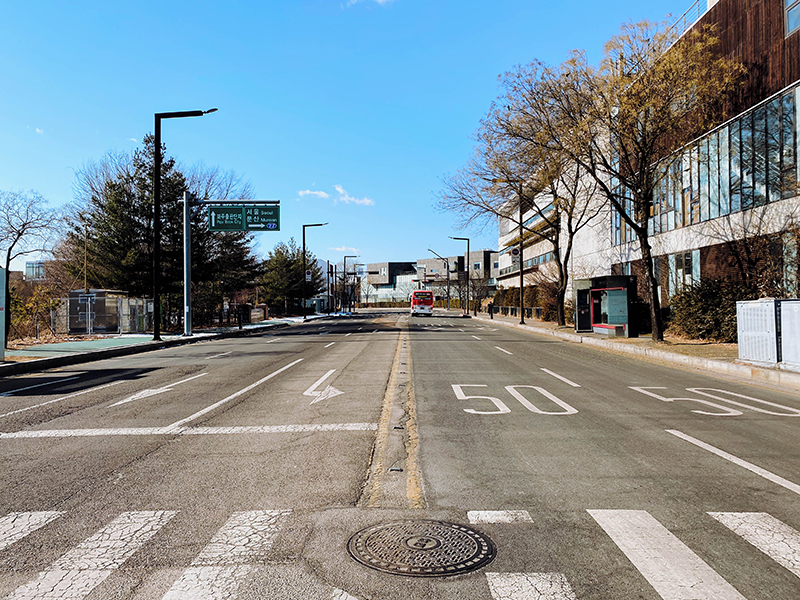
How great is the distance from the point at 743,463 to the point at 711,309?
1748 centimetres

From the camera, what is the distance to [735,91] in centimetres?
2352

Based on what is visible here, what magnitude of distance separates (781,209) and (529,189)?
16.5m

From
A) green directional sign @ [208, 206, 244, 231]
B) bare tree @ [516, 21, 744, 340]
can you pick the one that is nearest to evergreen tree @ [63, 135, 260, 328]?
green directional sign @ [208, 206, 244, 231]

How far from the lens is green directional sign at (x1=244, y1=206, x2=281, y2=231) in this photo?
31359mm

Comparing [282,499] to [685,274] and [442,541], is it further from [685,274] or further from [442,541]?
[685,274]

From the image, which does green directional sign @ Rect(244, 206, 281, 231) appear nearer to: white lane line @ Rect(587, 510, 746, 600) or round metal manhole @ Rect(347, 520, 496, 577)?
round metal manhole @ Rect(347, 520, 496, 577)

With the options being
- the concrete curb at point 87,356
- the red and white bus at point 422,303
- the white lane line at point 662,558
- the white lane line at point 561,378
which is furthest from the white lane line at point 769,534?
the red and white bus at point 422,303

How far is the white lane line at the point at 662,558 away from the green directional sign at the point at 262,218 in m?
28.9

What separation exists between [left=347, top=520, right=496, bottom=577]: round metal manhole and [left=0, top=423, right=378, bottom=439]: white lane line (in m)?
3.44

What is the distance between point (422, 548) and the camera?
12.3ft

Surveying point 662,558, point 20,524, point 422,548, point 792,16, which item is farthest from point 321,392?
point 792,16

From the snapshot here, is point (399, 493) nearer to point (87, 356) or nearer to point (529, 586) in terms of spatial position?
point (529, 586)

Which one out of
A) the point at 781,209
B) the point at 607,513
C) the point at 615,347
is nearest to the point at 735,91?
the point at 781,209

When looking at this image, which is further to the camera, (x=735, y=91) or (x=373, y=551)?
(x=735, y=91)
